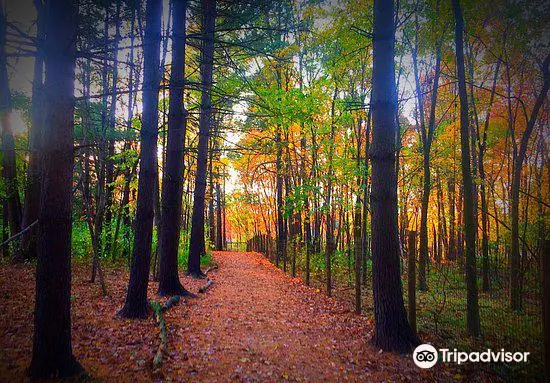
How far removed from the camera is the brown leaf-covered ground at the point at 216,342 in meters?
4.18

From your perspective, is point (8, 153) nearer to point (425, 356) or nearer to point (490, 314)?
point (425, 356)

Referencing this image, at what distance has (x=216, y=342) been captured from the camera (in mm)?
5383

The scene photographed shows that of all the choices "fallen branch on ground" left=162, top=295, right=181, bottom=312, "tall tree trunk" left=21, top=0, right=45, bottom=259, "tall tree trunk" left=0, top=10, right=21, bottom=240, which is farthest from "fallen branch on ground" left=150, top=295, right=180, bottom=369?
"tall tree trunk" left=0, top=10, right=21, bottom=240

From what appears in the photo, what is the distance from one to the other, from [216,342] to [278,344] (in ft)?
3.54

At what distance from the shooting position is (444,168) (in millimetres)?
13812

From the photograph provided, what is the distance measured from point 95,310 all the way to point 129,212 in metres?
10.3

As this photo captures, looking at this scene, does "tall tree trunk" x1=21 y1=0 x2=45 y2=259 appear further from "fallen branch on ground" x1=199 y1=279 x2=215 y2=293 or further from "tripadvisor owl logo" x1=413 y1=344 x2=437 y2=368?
"tripadvisor owl logo" x1=413 y1=344 x2=437 y2=368

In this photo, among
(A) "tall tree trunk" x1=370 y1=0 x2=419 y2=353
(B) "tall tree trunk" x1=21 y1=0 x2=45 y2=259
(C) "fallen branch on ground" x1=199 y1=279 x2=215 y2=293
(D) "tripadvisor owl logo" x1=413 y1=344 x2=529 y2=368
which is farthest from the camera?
(B) "tall tree trunk" x1=21 y1=0 x2=45 y2=259

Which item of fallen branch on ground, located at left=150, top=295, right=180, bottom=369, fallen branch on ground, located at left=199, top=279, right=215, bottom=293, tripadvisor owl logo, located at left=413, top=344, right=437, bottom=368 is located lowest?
fallen branch on ground, located at left=199, top=279, right=215, bottom=293

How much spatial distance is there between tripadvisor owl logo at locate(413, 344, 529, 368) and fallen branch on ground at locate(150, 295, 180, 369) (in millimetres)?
3828

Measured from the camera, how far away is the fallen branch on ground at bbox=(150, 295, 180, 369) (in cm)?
426

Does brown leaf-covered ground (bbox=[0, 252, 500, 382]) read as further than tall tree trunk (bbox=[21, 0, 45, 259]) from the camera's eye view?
No

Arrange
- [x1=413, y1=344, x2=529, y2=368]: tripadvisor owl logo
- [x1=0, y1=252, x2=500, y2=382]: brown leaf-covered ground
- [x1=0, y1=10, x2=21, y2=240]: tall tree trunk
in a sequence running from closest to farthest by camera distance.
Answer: [x1=0, y1=252, x2=500, y2=382]: brown leaf-covered ground
[x1=413, y1=344, x2=529, y2=368]: tripadvisor owl logo
[x1=0, y1=10, x2=21, y2=240]: tall tree trunk

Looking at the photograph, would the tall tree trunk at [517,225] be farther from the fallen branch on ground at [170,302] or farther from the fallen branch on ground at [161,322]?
the fallen branch on ground at [170,302]
